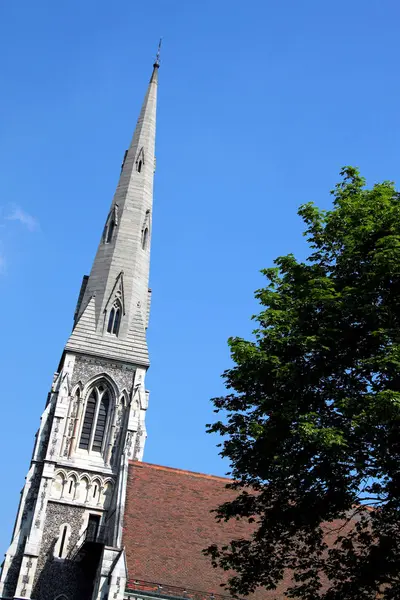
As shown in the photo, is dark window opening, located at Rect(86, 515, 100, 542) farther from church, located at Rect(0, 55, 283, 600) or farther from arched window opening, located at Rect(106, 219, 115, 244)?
arched window opening, located at Rect(106, 219, 115, 244)

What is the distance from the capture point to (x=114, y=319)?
3591cm

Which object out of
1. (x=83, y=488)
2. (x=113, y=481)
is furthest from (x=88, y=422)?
(x=83, y=488)

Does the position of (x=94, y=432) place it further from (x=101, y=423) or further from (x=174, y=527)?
(x=174, y=527)

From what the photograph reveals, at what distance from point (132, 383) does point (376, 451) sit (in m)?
21.4

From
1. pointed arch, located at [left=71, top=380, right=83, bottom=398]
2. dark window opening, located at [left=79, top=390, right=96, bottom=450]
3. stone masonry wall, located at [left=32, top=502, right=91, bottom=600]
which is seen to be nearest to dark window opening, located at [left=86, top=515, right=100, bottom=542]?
stone masonry wall, located at [left=32, top=502, right=91, bottom=600]

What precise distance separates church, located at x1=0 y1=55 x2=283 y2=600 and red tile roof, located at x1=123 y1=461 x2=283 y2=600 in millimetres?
35

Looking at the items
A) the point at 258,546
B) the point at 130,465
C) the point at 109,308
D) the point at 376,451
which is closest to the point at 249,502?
A: the point at 258,546

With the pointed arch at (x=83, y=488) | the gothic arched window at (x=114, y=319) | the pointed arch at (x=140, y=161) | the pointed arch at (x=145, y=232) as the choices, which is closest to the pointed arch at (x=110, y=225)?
the pointed arch at (x=145, y=232)

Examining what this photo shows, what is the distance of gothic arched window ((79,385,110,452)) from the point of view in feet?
105

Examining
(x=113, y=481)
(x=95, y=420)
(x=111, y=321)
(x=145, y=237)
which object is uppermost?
(x=145, y=237)

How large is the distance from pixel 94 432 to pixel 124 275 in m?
8.61

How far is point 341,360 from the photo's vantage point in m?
14.5

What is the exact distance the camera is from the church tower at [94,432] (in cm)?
2730

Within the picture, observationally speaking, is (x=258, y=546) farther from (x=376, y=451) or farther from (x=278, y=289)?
(x=278, y=289)
